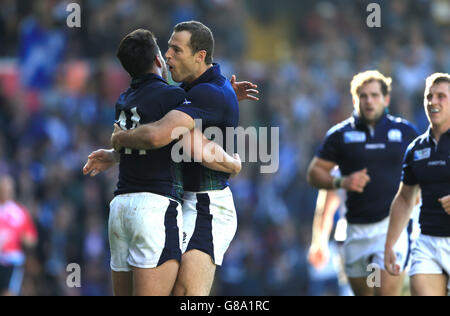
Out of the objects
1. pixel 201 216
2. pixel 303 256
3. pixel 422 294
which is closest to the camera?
pixel 201 216

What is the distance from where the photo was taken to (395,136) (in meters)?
8.41

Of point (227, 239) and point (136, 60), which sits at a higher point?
point (136, 60)

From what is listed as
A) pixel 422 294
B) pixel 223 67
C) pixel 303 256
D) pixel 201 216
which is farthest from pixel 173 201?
pixel 223 67

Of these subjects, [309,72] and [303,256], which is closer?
[303,256]

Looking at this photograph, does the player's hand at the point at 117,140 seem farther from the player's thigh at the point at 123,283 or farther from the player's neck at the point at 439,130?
the player's neck at the point at 439,130

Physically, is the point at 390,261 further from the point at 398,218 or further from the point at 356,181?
the point at 356,181

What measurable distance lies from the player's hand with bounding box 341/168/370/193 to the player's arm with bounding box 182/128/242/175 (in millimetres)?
2646

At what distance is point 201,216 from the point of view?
5.91 m

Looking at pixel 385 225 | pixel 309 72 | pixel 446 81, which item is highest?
pixel 309 72

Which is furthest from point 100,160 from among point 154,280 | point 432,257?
point 432,257

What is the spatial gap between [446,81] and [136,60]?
2.77m

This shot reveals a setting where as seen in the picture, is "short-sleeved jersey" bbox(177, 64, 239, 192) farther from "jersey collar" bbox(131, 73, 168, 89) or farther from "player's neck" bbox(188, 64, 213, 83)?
"jersey collar" bbox(131, 73, 168, 89)
